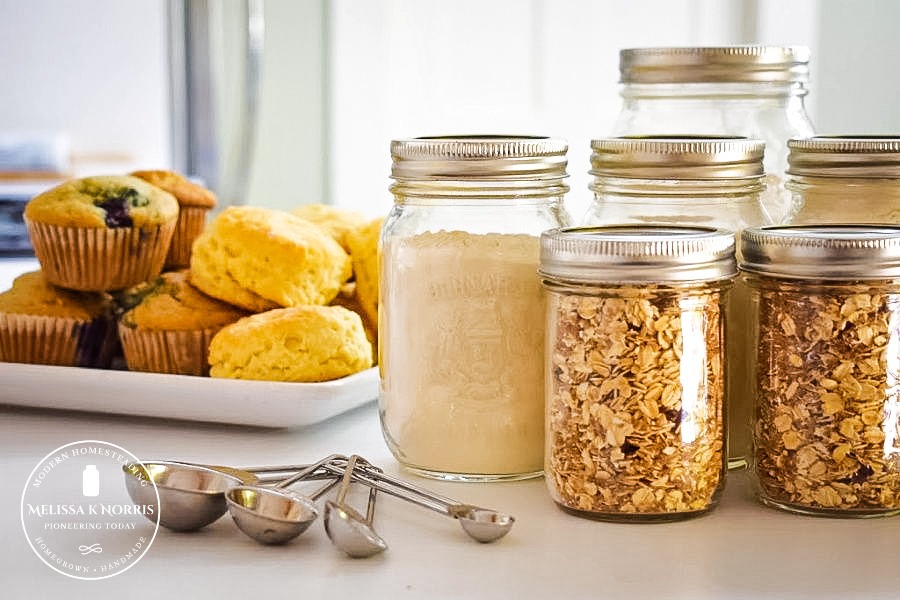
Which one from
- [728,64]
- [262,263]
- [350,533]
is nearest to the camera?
[350,533]

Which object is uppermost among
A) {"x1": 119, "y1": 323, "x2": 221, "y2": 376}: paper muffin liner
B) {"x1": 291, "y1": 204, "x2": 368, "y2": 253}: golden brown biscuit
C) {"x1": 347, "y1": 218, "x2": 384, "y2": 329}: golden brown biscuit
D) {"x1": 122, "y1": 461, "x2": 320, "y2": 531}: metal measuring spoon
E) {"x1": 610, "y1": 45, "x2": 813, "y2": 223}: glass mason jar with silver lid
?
{"x1": 610, "y1": 45, "x2": 813, "y2": 223}: glass mason jar with silver lid

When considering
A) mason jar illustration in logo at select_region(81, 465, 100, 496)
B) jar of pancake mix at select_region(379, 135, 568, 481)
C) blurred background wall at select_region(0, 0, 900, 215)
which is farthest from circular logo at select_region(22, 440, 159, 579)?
blurred background wall at select_region(0, 0, 900, 215)

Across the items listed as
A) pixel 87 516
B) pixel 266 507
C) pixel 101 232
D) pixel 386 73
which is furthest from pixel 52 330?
pixel 386 73

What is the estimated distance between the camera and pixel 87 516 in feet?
2.59

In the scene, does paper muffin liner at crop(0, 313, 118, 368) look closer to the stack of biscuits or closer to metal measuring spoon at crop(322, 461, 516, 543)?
the stack of biscuits

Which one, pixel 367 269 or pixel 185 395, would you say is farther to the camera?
pixel 367 269

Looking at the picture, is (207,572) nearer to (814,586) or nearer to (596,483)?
(596,483)

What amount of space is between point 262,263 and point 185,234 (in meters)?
0.28

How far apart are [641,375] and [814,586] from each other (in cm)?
16

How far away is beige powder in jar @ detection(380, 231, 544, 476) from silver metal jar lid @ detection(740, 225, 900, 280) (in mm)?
172

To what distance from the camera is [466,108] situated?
282cm

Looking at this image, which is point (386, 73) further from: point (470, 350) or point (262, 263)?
point (470, 350)

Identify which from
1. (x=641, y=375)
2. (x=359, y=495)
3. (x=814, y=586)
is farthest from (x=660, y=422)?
(x=359, y=495)

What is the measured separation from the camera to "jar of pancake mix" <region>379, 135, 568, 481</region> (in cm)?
84
